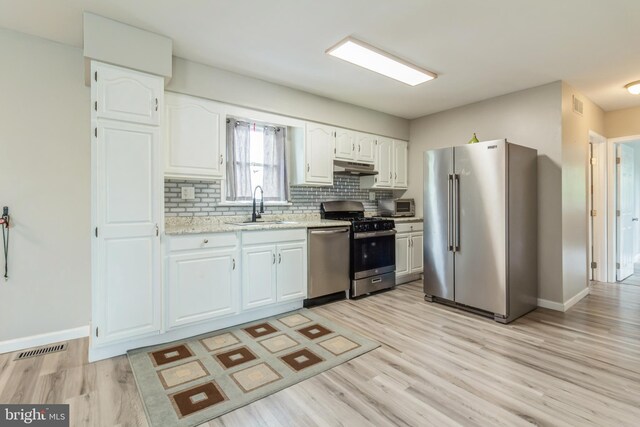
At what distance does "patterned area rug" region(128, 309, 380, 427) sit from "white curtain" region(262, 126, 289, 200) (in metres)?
1.60

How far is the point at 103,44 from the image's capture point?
2393 mm

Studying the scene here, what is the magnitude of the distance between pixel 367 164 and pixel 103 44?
334 cm

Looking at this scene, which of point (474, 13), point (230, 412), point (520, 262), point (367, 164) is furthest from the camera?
point (367, 164)

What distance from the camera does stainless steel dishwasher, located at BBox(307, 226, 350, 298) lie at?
3.59 m

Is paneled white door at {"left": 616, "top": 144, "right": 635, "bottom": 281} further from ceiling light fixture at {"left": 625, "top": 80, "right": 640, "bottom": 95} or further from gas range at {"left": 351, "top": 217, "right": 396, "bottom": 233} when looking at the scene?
gas range at {"left": 351, "top": 217, "right": 396, "bottom": 233}

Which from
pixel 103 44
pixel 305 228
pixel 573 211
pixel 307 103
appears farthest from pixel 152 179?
pixel 573 211

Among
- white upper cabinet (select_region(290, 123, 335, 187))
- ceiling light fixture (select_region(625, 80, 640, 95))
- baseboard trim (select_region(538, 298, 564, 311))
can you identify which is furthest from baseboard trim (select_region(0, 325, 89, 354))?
ceiling light fixture (select_region(625, 80, 640, 95))

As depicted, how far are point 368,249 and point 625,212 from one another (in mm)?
4241

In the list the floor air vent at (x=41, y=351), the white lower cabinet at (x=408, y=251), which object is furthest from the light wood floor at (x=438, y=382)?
the white lower cabinet at (x=408, y=251)

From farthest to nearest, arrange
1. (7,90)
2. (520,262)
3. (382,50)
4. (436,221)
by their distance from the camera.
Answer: (436,221) < (520,262) < (382,50) < (7,90)

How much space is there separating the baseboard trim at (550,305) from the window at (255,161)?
3.28 meters

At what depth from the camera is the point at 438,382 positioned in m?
2.12

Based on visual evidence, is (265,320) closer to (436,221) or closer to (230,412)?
(230,412)

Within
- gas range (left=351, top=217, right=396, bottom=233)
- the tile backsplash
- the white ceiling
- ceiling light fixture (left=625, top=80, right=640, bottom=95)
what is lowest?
gas range (left=351, top=217, right=396, bottom=233)
